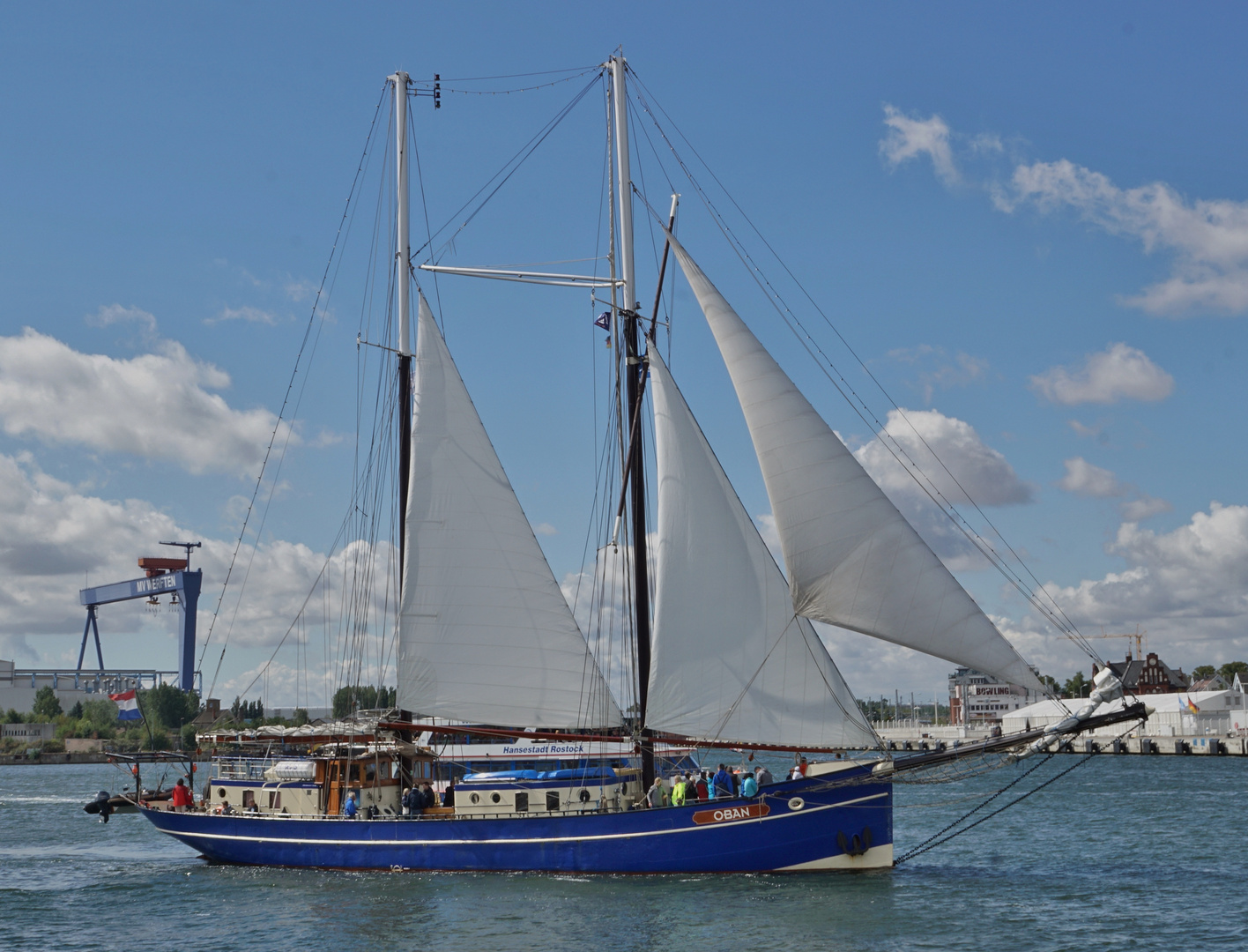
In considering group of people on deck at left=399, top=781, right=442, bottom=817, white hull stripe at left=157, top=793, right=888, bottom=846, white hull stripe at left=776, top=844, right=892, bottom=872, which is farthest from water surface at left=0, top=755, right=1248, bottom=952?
group of people on deck at left=399, top=781, right=442, bottom=817

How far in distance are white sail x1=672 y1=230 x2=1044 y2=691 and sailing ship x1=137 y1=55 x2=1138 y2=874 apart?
0.04 metres

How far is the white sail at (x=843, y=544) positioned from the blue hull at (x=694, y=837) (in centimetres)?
414

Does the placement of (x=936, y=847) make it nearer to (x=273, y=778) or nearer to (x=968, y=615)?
(x=968, y=615)

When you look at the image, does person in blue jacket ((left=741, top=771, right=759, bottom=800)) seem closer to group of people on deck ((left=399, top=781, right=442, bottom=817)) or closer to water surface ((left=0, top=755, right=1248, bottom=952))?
water surface ((left=0, top=755, right=1248, bottom=952))

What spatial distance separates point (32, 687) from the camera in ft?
593

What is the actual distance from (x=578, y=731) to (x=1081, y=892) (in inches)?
515

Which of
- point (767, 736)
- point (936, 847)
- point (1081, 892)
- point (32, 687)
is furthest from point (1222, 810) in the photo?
point (32, 687)

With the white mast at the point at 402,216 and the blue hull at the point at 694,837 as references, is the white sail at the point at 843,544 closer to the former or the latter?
the blue hull at the point at 694,837

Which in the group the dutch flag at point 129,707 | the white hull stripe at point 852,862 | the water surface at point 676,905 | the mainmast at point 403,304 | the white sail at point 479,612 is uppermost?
the mainmast at point 403,304

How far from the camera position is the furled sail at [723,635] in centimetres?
2820

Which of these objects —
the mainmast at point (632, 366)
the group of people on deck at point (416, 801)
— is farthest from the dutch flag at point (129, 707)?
the mainmast at point (632, 366)

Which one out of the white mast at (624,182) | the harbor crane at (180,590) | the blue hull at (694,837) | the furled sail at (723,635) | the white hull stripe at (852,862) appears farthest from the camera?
the harbor crane at (180,590)

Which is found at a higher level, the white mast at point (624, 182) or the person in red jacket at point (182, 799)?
the white mast at point (624, 182)

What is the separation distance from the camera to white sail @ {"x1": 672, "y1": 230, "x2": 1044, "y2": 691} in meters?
25.5
